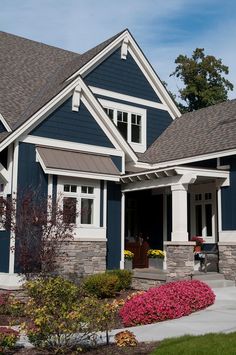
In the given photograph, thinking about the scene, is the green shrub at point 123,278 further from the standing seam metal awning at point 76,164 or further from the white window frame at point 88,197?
the standing seam metal awning at point 76,164

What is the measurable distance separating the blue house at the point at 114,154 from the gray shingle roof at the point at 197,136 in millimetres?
65

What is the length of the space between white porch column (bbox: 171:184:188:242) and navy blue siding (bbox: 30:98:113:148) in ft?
11.0

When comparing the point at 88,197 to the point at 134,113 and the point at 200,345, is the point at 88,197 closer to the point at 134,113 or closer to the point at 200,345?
the point at 134,113

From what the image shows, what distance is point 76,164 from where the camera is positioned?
50.1 ft

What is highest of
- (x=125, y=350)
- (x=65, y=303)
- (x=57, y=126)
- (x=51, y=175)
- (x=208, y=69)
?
(x=208, y=69)

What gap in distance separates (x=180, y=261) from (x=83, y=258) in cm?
303

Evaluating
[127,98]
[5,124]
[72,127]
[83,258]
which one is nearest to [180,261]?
[83,258]

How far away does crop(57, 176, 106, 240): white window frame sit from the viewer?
15086mm

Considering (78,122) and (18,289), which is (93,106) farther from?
(18,289)

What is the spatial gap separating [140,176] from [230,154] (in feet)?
9.82

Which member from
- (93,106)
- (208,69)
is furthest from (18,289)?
(208,69)

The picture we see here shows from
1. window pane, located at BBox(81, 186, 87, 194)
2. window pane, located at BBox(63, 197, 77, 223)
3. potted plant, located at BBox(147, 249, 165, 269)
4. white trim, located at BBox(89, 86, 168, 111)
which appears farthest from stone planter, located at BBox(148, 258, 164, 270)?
white trim, located at BBox(89, 86, 168, 111)

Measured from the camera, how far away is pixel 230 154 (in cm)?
1547

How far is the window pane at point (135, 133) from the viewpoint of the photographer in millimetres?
20062
